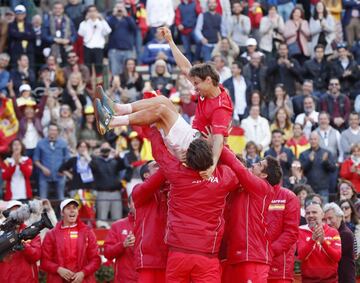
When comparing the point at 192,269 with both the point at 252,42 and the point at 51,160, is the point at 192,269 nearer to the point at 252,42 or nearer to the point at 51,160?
the point at 51,160

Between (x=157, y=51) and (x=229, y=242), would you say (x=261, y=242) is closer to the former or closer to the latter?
(x=229, y=242)

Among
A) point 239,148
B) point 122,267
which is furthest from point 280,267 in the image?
point 239,148

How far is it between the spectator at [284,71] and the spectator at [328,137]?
9.00 ft

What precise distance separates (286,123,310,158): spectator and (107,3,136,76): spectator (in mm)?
4686

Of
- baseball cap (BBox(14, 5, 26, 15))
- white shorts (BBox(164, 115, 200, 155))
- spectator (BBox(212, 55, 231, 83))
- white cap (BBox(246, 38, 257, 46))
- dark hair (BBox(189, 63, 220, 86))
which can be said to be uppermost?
dark hair (BBox(189, 63, 220, 86))

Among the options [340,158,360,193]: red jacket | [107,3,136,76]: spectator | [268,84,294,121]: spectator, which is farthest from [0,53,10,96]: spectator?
[340,158,360,193]: red jacket

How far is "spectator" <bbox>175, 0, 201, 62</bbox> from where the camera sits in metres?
27.0

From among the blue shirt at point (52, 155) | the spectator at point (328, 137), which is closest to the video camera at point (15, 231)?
the blue shirt at point (52, 155)

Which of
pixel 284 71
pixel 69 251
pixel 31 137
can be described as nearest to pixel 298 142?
pixel 284 71

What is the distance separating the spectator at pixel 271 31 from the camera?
2702 centimetres

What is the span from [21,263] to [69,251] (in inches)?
24.9

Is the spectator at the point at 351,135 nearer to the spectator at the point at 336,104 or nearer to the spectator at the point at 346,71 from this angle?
the spectator at the point at 336,104

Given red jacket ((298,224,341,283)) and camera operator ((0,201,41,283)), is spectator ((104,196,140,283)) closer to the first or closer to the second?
camera operator ((0,201,41,283))

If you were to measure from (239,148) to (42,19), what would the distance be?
18.5 feet
